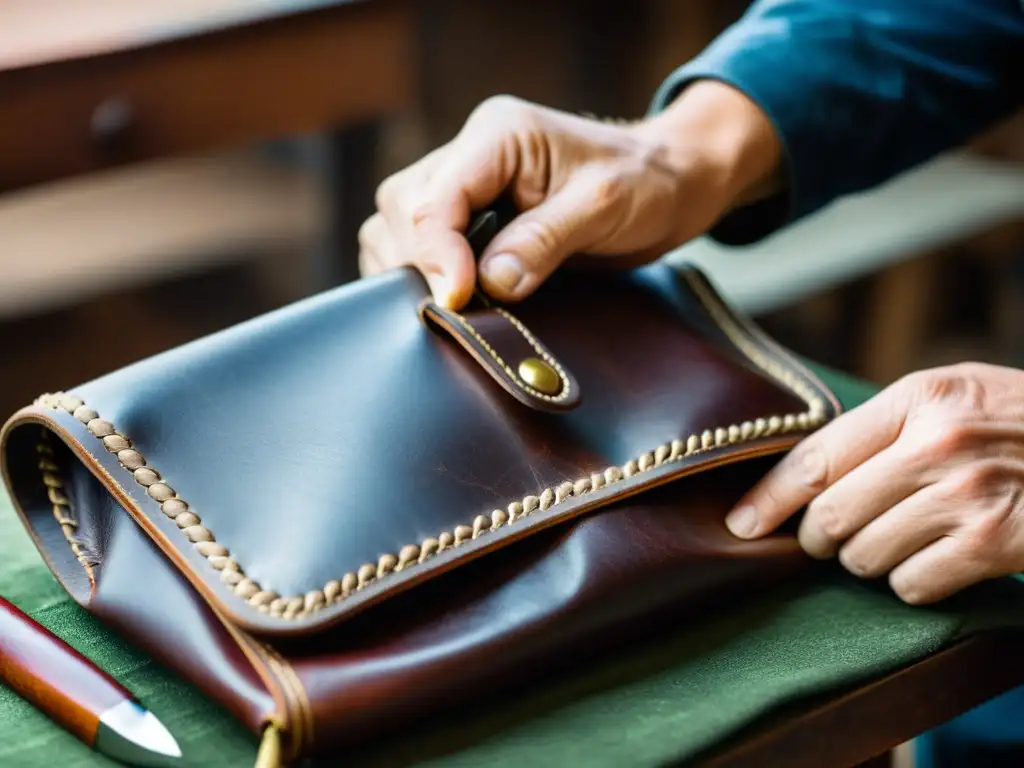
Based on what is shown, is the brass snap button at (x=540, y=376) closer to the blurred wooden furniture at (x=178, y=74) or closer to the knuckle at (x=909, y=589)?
the knuckle at (x=909, y=589)

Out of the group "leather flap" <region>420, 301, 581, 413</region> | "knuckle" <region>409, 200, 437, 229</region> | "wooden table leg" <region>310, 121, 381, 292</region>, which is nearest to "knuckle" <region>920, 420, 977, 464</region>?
"leather flap" <region>420, 301, 581, 413</region>

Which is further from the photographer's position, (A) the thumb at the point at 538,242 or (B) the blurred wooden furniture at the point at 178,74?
(B) the blurred wooden furniture at the point at 178,74

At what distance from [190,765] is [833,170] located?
62cm

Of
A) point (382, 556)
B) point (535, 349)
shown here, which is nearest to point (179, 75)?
point (535, 349)

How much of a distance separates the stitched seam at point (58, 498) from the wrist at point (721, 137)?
420 mm

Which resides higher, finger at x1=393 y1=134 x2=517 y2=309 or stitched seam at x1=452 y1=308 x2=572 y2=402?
finger at x1=393 y1=134 x2=517 y2=309

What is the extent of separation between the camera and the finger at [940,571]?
610mm

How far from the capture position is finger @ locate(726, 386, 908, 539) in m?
0.64

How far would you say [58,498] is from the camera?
614 mm

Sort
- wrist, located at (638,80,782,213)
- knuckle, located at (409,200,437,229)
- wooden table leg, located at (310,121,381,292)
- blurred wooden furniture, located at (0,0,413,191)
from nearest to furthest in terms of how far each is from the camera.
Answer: knuckle, located at (409,200,437,229), wrist, located at (638,80,782,213), blurred wooden furniture, located at (0,0,413,191), wooden table leg, located at (310,121,381,292)

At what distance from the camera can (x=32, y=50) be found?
1310 mm

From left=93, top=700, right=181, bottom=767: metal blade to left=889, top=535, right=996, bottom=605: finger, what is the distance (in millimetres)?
356

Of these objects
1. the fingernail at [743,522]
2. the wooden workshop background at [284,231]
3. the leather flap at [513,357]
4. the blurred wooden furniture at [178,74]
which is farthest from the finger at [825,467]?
the wooden workshop background at [284,231]

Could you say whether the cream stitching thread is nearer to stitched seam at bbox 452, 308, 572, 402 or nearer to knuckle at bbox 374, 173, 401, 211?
stitched seam at bbox 452, 308, 572, 402
